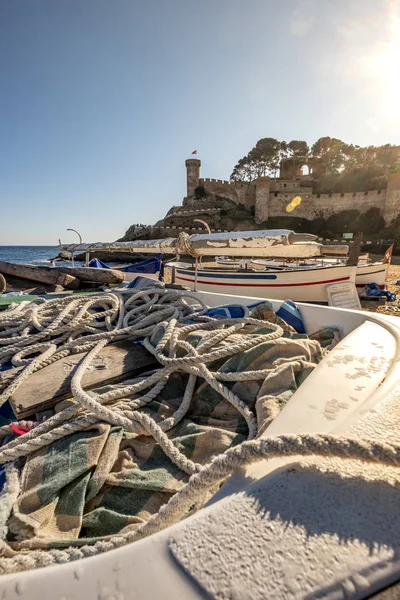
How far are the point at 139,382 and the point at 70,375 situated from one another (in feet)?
1.23

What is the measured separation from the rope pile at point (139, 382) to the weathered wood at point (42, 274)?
1941mm

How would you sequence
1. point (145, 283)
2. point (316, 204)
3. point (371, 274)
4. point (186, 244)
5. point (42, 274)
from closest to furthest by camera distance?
point (145, 283) → point (186, 244) → point (42, 274) → point (371, 274) → point (316, 204)

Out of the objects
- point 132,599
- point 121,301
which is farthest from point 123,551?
point 121,301

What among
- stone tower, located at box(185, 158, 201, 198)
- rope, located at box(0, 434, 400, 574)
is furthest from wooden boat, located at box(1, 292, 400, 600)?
stone tower, located at box(185, 158, 201, 198)

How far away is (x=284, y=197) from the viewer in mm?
38219

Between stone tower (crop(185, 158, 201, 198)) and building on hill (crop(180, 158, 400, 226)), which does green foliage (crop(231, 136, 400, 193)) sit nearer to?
building on hill (crop(180, 158, 400, 226))

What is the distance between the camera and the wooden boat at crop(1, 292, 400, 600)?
439 millimetres

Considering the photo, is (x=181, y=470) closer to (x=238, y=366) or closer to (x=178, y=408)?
(x=178, y=408)

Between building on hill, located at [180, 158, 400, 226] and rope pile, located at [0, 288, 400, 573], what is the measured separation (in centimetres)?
3749

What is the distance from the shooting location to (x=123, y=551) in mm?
530

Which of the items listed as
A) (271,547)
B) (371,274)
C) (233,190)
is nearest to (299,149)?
(233,190)

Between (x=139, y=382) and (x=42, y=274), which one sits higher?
(x=42, y=274)

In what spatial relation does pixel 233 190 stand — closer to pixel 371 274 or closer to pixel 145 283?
pixel 371 274

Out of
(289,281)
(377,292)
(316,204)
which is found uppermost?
(316,204)
